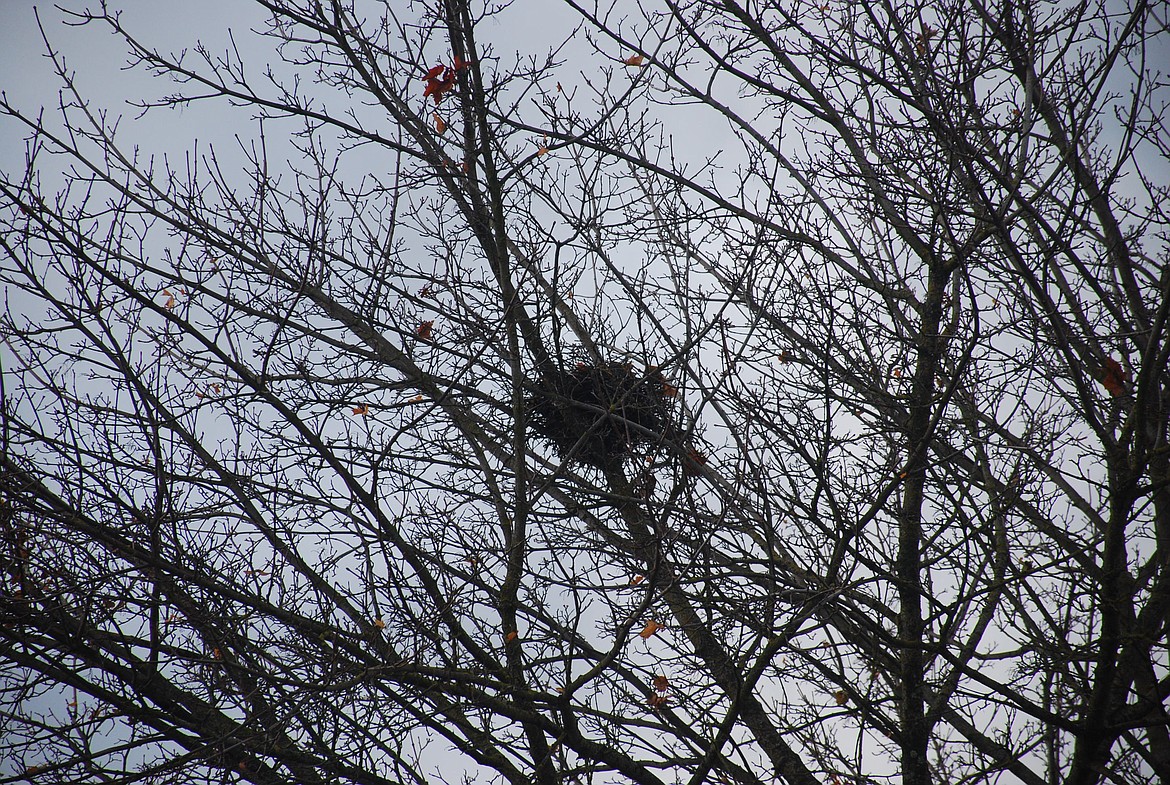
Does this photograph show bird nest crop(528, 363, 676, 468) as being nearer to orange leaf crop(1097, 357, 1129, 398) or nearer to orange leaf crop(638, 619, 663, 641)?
orange leaf crop(638, 619, 663, 641)

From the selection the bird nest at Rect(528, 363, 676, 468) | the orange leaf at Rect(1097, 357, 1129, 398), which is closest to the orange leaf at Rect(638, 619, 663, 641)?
the bird nest at Rect(528, 363, 676, 468)

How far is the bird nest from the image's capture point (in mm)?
5070

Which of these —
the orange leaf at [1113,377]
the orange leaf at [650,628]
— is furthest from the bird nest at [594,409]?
the orange leaf at [1113,377]

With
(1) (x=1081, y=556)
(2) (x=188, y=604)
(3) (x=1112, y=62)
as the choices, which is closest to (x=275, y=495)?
(2) (x=188, y=604)

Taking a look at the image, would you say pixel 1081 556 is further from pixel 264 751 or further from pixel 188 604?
pixel 188 604

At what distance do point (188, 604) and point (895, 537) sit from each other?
3903 mm

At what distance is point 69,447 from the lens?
4168 millimetres

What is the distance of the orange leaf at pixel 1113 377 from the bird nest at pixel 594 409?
2.20 m

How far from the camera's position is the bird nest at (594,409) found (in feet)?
16.6

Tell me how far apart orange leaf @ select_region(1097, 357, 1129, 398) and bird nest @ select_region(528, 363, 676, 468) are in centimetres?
220

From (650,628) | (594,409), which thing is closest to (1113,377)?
(650,628)

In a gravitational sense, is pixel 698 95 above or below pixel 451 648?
above

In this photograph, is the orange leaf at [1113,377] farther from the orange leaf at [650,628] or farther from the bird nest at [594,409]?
the orange leaf at [650,628]

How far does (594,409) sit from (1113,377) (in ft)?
8.64
